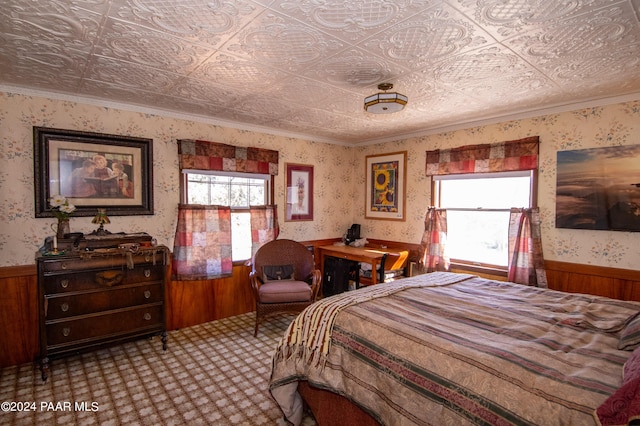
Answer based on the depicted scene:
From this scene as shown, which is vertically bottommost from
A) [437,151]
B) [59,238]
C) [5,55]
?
[59,238]

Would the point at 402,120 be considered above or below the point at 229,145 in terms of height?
above

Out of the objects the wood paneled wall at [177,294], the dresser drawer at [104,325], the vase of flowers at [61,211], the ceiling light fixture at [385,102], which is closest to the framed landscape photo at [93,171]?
the vase of flowers at [61,211]

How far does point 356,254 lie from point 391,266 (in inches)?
20.5

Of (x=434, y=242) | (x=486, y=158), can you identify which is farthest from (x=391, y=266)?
(x=486, y=158)

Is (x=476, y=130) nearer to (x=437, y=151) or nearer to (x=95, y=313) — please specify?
(x=437, y=151)

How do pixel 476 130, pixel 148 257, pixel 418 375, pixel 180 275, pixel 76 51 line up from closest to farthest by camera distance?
pixel 418 375 → pixel 76 51 → pixel 148 257 → pixel 180 275 → pixel 476 130

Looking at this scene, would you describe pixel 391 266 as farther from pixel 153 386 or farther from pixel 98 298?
pixel 98 298

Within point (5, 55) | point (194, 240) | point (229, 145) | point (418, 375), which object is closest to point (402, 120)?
point (229, 145)

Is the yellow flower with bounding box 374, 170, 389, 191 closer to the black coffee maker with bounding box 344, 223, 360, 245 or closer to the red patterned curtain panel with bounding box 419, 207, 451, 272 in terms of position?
the black coffee maker with bounding box 344, 223, 360, 245

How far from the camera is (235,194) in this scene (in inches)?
174

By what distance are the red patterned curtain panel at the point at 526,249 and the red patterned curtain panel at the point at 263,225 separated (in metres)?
2.91

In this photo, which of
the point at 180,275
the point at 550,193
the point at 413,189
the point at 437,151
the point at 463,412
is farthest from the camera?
the point at 413,189

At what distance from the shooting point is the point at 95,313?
3.03 metres

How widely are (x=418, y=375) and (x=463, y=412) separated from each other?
25 cm
